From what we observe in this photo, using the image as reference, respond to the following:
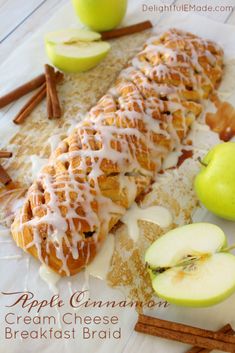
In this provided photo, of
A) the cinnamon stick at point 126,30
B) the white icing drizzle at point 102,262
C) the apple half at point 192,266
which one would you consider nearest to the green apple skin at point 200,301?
the apple half at point 192,266

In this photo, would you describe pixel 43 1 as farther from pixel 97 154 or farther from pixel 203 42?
pixel 97 154

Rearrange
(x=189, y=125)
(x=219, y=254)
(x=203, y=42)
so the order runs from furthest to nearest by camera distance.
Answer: (x=203, y=42) → (x=189, y=125) → (x=219, y=254)

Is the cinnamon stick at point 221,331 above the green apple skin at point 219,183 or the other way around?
the other way around

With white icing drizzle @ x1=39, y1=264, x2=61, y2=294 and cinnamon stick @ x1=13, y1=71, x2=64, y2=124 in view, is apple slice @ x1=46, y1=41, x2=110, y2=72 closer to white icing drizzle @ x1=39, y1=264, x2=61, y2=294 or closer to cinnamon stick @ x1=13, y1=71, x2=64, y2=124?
cinnamon stick @ x1=13, y1=71, x2=64, y2=124

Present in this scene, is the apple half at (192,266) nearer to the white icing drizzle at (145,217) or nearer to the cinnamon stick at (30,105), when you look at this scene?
the white icing drizzle at (145,217)

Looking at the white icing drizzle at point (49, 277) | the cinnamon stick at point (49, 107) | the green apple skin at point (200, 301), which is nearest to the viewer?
the green apple skin at point (200, 301)

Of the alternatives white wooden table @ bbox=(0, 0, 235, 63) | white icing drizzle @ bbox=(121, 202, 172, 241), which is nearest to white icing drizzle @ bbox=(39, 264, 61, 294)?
white icing drizzle @ bbox=(121, 202, 172, 241)

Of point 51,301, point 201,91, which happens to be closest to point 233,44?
point 201,91
